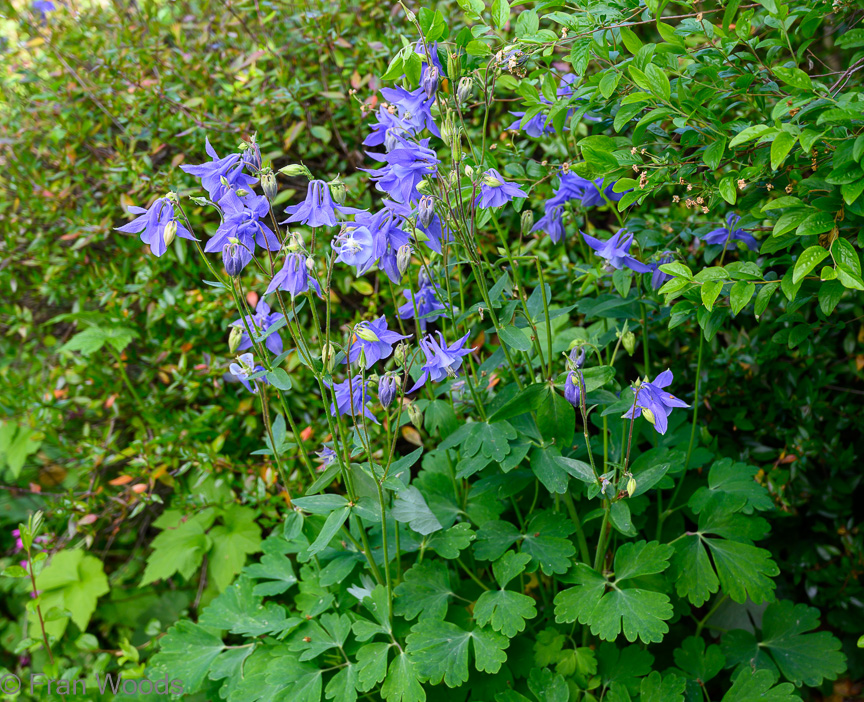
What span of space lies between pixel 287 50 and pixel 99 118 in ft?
3.26

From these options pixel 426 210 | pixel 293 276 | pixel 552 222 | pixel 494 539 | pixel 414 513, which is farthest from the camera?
pixel 552 222

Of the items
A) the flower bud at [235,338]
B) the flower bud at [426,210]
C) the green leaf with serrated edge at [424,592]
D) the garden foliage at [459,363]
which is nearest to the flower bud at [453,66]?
the garden foliage at [459,363]

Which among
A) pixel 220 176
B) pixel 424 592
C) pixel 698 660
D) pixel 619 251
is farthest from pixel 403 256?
pixel 698 660

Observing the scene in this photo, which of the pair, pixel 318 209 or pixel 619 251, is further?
pixel 619 251

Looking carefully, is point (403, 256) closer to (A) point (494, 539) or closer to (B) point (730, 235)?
(A) point (494, 539)

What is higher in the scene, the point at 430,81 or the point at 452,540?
the point at 430,81

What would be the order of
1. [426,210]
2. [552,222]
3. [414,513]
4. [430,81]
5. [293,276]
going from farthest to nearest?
[552,222] < [414,513] < [430,81] < [426,210] < [293,276]

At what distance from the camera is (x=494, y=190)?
1568 millimetres

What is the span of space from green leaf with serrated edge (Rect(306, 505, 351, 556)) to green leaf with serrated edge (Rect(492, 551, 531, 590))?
440mm

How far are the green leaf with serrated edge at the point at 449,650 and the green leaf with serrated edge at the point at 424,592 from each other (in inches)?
1.7

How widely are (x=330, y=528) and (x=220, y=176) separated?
33.6 inches

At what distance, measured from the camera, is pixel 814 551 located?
92.7 inches

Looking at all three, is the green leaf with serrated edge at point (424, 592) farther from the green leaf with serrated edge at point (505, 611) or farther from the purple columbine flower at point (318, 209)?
the purple columbine flower at point (318, 209)

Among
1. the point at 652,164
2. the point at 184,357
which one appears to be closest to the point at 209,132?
the point at 184,357
